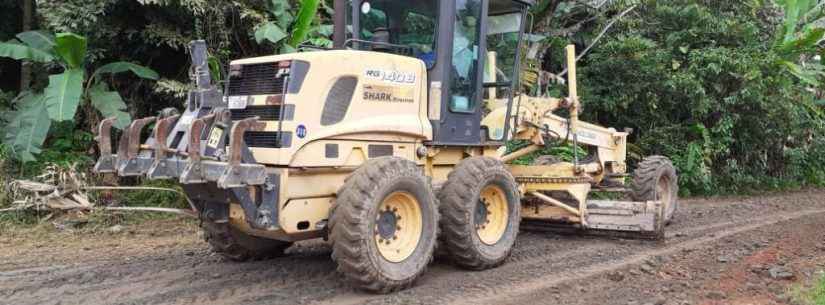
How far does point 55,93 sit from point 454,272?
579 centimetres

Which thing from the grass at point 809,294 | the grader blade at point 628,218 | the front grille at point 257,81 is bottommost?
the grass at point 809,294

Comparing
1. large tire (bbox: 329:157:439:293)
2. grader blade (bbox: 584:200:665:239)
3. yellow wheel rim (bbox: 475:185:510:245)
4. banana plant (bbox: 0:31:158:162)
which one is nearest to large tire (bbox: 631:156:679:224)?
grader blade (bbox: 584:200:665:239)

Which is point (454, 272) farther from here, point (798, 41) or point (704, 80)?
point (798, 41)

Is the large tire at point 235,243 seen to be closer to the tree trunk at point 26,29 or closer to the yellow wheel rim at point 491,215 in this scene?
the yellow wheel rim at point 491,215

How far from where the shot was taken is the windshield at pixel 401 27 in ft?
20.5

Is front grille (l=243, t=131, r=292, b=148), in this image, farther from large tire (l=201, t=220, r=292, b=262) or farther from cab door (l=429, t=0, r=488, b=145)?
cab door (l=429, t=0, r=488, b=145)

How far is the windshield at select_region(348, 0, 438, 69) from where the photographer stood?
626cm

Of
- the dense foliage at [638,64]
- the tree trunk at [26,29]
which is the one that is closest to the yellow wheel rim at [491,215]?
the dense foliage at [638,64]

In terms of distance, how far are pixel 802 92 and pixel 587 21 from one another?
14.6 feet

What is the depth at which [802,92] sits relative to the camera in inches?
543

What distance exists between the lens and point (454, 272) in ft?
20.1

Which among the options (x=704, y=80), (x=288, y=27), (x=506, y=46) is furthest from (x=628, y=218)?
(x=704, y=80)

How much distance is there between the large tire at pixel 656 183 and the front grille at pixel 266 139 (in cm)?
523

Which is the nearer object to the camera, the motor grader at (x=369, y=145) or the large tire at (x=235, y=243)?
the motor grader at (x=369, y=145)
